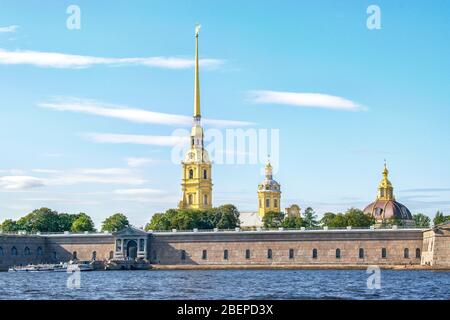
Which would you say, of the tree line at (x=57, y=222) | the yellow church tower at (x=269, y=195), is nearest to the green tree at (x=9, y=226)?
the tree line at (x=57, y=222)

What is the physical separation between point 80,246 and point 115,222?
13.8m

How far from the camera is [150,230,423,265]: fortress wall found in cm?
8812

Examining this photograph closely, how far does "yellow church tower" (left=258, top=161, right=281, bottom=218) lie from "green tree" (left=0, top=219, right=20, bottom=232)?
3925 centimetres

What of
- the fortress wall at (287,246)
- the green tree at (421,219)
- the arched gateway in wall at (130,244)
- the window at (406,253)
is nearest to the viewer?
the window at (406,253)

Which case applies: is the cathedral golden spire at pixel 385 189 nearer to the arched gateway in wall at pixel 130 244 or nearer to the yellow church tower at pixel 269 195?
the yellow church tower at pixel 269 195

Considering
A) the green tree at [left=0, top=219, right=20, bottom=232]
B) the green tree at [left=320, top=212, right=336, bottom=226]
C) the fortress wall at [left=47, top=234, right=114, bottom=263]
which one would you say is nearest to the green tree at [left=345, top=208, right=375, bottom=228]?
the green tree at [left=320, top=212, right=336, bottom=226]

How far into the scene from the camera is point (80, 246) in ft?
335

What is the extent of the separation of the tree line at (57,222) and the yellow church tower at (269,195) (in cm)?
2983

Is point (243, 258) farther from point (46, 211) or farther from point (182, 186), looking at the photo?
point (182, 186)

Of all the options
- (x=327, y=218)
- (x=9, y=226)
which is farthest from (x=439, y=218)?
(x=9, y=226)

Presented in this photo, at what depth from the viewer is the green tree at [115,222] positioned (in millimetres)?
112694

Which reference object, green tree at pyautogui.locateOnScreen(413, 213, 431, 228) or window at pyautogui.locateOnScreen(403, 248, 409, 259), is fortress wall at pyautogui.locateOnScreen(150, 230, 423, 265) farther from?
green tree at pyautogui.locateOnScreen(413, 213, 431, 228)

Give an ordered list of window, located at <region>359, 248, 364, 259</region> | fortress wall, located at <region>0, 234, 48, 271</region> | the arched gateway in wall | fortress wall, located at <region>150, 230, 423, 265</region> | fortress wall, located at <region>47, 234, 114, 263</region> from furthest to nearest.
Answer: fortress wall, located at <region>47, 234, 114, 263</region> → the arched gateway in wall → fortress wall, located at <region>0, 234, 48, 271</region> → window, located at <region>359, 248, 364, 259</region> → fortress wall, located at <region>150, 230, 423, 265</region>
